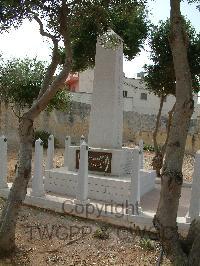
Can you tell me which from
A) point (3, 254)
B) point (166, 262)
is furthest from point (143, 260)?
point (3, 254)

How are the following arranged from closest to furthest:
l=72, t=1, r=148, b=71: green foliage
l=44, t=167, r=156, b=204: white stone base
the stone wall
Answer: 1. l=44, t=167, r=156, b=204: white stone base
2. l=72, t=1, r=148, b=71: green foliage
3. the stone wall

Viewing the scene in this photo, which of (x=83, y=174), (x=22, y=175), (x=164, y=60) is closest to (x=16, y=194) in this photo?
(x=22, y=175)

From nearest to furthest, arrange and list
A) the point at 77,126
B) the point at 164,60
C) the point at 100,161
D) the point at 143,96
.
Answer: the point at 100,161 → the point at 164,60 → the point at 77,126 → the point at 143,96

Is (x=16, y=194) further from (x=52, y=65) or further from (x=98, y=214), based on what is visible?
(x=52, y=65)

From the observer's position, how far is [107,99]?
32.6 ft

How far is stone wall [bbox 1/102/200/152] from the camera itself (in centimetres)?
2112

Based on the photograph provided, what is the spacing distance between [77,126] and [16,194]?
1855 centimetres

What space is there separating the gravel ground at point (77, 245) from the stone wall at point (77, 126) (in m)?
13.8

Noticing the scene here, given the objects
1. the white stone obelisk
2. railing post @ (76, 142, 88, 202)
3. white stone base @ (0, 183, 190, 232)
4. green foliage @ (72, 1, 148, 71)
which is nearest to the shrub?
white stone base @ (0, 183, 190, 232)

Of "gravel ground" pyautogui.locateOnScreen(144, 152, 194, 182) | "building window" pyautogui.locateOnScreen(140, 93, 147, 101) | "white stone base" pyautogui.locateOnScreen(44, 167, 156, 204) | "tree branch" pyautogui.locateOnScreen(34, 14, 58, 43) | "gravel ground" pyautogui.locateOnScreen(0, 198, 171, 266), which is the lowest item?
"gravel ground" pyautogui.locateOnScreen(0, 198, 171, 266)

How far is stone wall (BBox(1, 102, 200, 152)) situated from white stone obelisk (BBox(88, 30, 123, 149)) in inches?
466

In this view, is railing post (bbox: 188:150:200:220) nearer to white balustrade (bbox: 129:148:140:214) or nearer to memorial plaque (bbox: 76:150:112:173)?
white balustrade (bbox: 129:148:140:214)

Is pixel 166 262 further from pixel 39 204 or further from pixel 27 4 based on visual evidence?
pixel 27 4

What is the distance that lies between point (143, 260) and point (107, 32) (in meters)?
5.93
